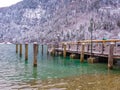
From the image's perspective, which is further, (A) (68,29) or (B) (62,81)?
(A) (68,29)

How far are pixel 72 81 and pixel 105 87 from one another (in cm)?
285

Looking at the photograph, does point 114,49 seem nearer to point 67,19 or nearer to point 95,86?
point 95,86

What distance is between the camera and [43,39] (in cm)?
19000

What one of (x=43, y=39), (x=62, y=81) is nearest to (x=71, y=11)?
(x=43, y=39)

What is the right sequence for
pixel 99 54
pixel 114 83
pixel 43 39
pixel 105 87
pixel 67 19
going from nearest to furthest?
pixel 105 87 → pixel 114 83 → pixel 99 54 → pixel 67 19 → pixel 43 39

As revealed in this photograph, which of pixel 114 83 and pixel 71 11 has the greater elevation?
pixel 71 11

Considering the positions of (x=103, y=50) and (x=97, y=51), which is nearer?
(x=103, y=50)

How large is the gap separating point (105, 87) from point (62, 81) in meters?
3.40

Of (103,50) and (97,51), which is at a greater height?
(103,50)

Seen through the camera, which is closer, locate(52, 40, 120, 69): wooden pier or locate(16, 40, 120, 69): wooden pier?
locate(52, 40, 120, 69): wooden pier

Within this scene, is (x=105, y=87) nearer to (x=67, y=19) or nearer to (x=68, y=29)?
(x=68, y=29)

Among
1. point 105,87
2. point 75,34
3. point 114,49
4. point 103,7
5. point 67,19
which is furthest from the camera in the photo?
point 67,19

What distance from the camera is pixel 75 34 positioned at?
147750mm

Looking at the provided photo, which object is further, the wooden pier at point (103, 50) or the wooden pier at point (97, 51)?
the wooden pier at point (97, 51)
